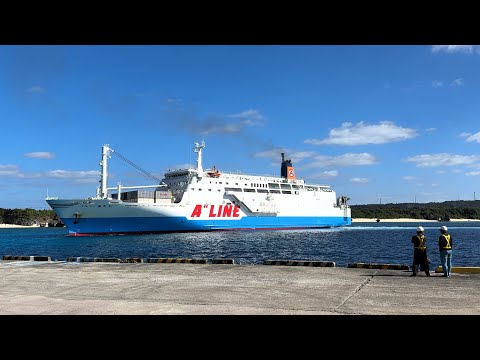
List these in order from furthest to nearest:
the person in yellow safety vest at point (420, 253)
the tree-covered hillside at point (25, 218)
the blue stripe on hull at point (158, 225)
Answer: the tree-covered hillside at point (25, 218), the blue stripe on hull at point (158, 225), the person in yellow safety vest at point (420, 253)

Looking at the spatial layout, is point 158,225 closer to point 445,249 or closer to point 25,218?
point 445,249

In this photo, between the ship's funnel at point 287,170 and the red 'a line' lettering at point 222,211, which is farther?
the ship's funnel at point 287,170

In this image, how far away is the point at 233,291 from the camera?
28.4 feet

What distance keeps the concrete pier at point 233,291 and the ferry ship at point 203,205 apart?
35.7 m

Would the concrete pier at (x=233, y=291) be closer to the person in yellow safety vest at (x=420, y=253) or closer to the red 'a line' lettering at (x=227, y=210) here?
the person in yellow safety vest at (x=420, y=253)

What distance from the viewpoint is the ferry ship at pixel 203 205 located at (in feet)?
157

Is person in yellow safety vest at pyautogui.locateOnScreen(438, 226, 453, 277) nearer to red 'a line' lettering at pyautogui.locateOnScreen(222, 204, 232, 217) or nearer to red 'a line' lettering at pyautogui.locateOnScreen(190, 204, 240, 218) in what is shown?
red 'a line' lettering at pyautogui.locateOnScreen(190, 204, 240, 218)

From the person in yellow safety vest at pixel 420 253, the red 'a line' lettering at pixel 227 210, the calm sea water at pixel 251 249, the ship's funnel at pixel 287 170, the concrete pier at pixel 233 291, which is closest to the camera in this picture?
the concrete pier at pixel 233 291

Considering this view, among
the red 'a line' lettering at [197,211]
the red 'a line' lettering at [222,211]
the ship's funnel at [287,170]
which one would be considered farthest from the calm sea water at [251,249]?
the ship's funnel at [287,170]
